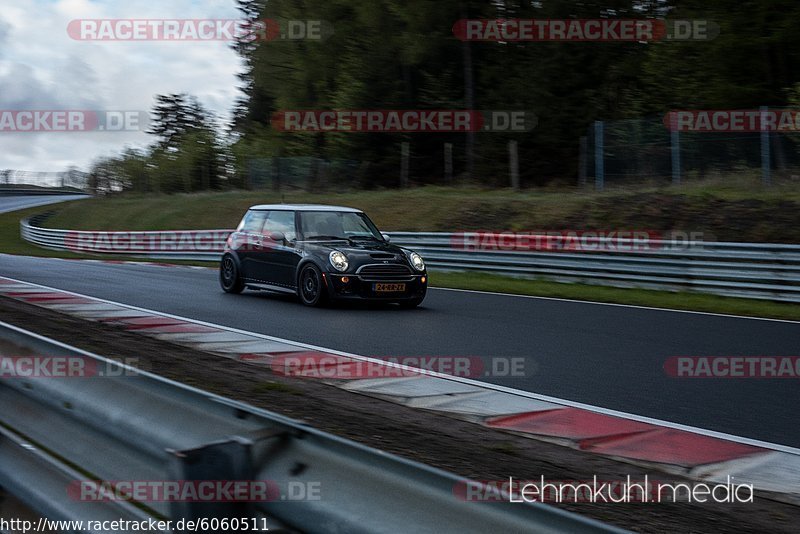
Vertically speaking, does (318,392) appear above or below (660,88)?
below

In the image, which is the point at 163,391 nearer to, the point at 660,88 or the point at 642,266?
the point at 642,266

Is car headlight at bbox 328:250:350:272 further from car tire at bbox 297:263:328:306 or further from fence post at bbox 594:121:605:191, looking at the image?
fence post at bbox 594:121:605:191

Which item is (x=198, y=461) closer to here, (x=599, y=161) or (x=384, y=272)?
(x=384, y=272)

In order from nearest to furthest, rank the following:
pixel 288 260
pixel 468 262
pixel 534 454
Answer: pixel 534 454
pixel 288 260
pixel 468 262

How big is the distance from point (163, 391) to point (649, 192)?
63.3 feet

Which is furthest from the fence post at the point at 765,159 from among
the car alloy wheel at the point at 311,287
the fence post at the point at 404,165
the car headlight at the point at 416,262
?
the fence post at the point at 404,165

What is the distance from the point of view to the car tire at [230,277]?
564 inches

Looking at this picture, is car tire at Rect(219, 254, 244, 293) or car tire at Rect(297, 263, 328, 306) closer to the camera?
car tire at Rect(297, 263, 328, 306)

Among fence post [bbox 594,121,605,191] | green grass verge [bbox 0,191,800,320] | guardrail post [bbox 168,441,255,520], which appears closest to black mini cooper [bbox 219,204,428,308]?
green grass verge [bbox 0,191,800,320]

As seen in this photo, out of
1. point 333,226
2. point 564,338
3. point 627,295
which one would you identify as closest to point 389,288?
point 333,226

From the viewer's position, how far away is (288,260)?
1309 cm

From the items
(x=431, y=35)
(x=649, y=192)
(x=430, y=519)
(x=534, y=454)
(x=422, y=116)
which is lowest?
(x=534, y=454)

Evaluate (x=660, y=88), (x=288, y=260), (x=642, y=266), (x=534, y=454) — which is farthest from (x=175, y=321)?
(x=660, y=88)

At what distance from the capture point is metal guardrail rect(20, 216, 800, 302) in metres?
13.9
